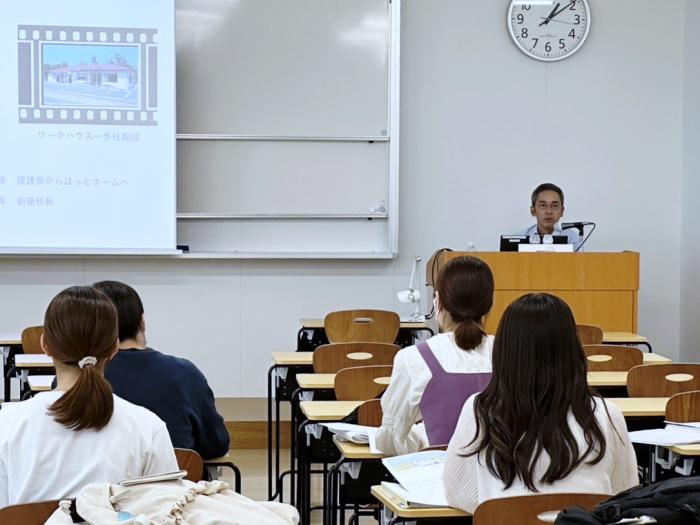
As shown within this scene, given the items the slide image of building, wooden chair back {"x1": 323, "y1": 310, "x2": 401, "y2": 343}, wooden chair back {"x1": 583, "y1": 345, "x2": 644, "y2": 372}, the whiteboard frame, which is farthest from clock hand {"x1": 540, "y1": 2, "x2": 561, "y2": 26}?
wooden chair back {"x1": 583, "y1": 345, "x2": 644, "y2": 372}

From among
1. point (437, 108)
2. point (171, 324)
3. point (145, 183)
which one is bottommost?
point (171, 324)

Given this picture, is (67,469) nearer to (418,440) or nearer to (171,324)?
(418,440)

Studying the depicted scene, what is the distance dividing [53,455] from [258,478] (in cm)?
377

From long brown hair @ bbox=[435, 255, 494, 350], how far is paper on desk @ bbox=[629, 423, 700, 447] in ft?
1.79

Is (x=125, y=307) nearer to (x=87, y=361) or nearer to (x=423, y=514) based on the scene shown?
(x=87, y=361)

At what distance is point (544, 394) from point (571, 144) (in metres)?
5.31

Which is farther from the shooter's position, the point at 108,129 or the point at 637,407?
the point at 108,129

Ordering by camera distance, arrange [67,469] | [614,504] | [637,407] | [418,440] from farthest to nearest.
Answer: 1. [637,407]
2. [418,440]
3. [67,469]
4. [614,504]

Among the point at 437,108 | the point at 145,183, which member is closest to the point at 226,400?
the point at 145,183

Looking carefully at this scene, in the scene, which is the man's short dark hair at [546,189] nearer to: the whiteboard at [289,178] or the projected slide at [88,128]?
the whiteboard at [289,178]

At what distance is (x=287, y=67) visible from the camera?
273 inches

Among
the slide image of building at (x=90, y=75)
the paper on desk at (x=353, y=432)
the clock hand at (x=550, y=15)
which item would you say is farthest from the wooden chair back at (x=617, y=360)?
the slide image of building at (x=90, y=75)

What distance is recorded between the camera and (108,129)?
6.68 m

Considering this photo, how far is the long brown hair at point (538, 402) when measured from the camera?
89.4 inches
